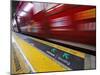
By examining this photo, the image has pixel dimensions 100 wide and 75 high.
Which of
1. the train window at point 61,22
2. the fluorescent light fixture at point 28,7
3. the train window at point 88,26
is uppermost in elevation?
the fluorescent light fixture at point 28,7

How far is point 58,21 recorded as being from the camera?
262 cm

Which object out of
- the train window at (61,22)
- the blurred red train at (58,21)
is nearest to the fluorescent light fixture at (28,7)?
the blurred red train at (58,21)

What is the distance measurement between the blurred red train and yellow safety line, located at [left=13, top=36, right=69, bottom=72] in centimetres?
17

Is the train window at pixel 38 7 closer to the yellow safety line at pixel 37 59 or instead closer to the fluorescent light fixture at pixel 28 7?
the fluorescent light fixture at pixel 28 7

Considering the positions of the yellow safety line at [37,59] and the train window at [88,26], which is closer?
the yellow safety line at [37,59]

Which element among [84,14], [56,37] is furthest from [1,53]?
[84,14]

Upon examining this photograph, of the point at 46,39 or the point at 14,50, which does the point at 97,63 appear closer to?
the point at 46,39

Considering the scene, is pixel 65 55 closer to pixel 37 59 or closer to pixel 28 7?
pixel 37 59

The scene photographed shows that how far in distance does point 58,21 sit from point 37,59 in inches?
22.9

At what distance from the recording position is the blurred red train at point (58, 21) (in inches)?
98.2

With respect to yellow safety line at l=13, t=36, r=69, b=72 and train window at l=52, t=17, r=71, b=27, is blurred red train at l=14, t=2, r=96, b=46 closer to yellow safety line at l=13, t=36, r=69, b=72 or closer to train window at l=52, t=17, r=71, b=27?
train window at l=52, t=17, r=71, b=27

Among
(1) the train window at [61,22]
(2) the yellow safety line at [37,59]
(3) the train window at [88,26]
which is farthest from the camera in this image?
(3) the train window at [88,26]

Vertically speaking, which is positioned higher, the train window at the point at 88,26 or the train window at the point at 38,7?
the train window at the point at 38,7

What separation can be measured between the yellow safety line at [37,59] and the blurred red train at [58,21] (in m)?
0.17
